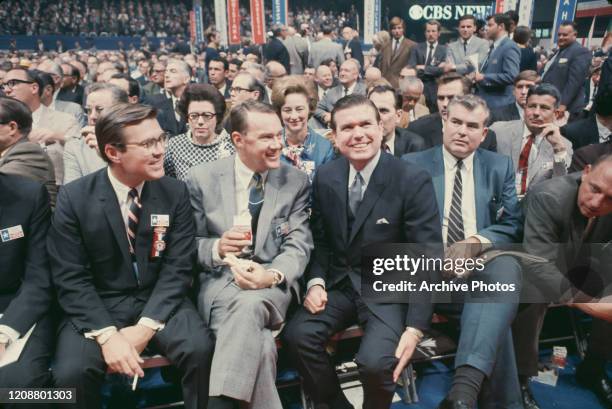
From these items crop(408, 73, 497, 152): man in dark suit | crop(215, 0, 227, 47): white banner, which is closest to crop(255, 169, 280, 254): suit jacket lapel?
crop(408, 73, 497, 152): man in dark suit

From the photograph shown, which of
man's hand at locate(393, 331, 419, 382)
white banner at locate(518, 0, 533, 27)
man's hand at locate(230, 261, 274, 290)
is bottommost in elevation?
man's hand at locate(393, 331, 419, 382)

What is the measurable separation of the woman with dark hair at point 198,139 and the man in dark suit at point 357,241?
1091 millimetres

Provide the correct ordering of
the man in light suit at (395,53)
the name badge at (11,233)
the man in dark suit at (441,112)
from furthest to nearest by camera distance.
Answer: the man in light suit at (395,53) → the man in dark suit at (441,112) → the name badge at (11,233)

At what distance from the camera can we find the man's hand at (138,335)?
7.05ft

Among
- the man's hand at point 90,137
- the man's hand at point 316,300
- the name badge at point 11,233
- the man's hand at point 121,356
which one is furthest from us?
the man's hand at point 90,137

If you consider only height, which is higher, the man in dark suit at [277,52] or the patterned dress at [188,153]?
the man in dark suit at [277,52]

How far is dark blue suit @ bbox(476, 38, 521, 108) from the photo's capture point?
5.32m

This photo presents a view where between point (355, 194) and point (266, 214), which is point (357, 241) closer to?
point (355, 194)

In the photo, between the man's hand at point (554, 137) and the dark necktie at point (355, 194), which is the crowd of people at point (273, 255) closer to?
the dark necktie at point (355, 194)

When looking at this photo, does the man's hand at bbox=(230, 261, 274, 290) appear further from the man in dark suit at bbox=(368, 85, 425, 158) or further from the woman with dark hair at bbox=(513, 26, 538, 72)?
the woman with dark hair at bbox=(513, 26, 538, 72)

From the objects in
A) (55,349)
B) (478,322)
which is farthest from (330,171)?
(55,349)

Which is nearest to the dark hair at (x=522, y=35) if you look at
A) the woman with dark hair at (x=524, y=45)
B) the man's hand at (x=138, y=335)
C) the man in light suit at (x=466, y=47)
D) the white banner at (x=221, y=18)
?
the woman with dark hair at (x=524, y=45)

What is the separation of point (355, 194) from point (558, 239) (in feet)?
3.43

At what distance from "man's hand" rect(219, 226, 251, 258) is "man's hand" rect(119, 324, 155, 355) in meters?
0.48
